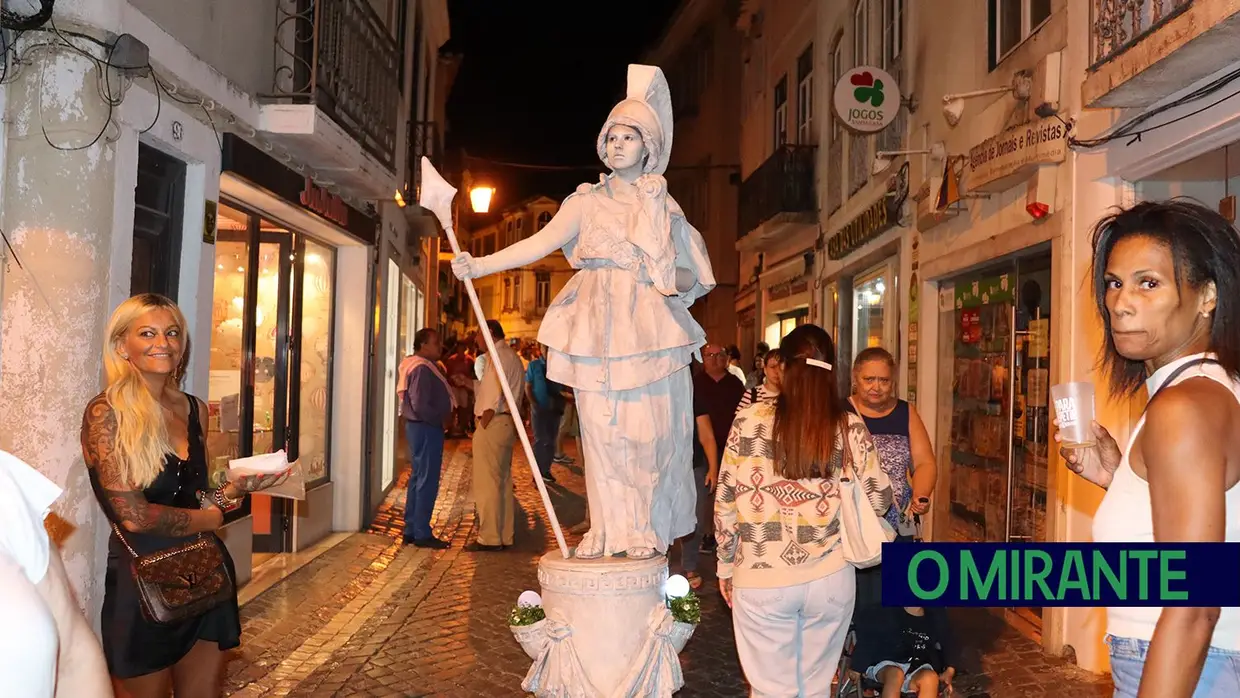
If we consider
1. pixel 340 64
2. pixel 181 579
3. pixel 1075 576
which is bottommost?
pixel 181 579

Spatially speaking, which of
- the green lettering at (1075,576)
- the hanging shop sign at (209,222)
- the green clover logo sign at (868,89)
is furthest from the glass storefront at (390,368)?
the green lettering at (1075,576)

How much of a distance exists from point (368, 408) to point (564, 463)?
7106 millimetres

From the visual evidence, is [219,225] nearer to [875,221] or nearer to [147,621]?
[147,621]

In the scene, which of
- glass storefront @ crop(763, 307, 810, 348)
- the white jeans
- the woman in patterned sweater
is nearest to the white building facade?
the woman in patterned sweater

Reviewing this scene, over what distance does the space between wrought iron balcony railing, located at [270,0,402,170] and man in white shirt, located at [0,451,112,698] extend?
21.9 feet

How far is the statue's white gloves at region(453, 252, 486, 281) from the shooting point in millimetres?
4254

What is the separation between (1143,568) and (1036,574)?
1.38 ft

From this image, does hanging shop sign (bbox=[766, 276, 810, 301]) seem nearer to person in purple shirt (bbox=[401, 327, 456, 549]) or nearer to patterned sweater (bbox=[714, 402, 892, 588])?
person in purple shirt (bbox=[401, 327, 456, 549])

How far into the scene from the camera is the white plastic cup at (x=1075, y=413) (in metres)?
2.40

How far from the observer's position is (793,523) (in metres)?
4.21

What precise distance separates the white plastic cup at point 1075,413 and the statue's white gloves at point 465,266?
2.43 m

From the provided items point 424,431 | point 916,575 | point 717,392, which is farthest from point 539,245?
point 424,431

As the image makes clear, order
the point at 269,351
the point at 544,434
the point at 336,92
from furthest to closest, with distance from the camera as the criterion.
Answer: the point at 544,434 < the point at 269,351 < the point at 336,92

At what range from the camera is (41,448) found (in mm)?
5402
